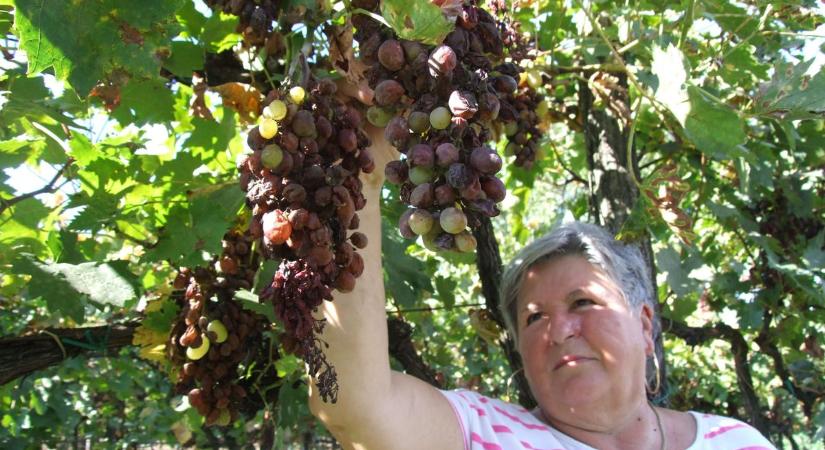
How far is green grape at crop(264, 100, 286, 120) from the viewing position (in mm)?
1163

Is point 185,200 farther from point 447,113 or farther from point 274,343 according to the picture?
point 447,113

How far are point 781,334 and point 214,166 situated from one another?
3.15 meters

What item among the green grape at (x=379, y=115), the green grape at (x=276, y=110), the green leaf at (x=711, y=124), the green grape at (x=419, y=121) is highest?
the green leaf at (x=711, y=124)

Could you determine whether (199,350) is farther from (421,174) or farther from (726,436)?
(726,436)

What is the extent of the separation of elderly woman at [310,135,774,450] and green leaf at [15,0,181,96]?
2.43ft

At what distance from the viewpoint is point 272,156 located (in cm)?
113

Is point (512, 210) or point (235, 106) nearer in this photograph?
point (235, 106)

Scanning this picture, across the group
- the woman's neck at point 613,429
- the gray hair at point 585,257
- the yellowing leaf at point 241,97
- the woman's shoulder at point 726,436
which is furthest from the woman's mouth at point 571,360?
the yellowing leaf at point 241,97

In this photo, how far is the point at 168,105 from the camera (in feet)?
7.17

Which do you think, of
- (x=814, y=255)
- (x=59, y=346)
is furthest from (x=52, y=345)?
(x=814, y=255)

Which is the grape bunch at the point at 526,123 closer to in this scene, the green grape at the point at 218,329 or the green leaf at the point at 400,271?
the green leaf at the point at 400,271

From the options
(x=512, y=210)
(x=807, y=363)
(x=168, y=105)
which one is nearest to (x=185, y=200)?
(x=168, y=105)

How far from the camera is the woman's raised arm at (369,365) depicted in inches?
67.1

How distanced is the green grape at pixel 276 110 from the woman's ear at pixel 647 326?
1.63 m
